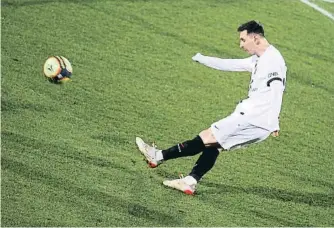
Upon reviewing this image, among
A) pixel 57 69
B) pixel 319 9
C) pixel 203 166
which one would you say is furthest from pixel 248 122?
pixel 319 9

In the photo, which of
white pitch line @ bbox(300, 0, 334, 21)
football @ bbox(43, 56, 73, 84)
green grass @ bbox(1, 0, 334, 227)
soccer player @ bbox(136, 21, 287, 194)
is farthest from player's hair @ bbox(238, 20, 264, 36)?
white pitch line @ bbox(300, 0, 334, 21)

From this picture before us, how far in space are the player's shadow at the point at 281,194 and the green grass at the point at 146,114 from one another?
0.02 m

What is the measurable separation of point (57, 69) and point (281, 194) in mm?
3137

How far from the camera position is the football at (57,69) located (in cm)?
899

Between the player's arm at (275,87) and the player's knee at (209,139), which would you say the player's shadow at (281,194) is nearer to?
the player's knee at (209,139)

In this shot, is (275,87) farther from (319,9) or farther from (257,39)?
(319,9)

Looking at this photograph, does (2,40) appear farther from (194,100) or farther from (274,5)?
(274,5)

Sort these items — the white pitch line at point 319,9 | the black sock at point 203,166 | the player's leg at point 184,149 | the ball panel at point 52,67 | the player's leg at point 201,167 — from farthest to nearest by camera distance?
the white pitch line at point 319,9, the ball panel at point 52,67, the player's leg at point 184,149, the black sock at point 203,166, the player's leg at point 201,167

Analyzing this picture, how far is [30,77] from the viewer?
9805 mm

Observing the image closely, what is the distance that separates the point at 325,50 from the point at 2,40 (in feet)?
18.9

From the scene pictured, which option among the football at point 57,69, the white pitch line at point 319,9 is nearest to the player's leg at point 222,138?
the football at point 57,69

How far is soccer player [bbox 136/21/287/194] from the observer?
25.3ft

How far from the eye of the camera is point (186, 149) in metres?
7.86

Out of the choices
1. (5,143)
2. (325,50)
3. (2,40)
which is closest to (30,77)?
(2,40)
